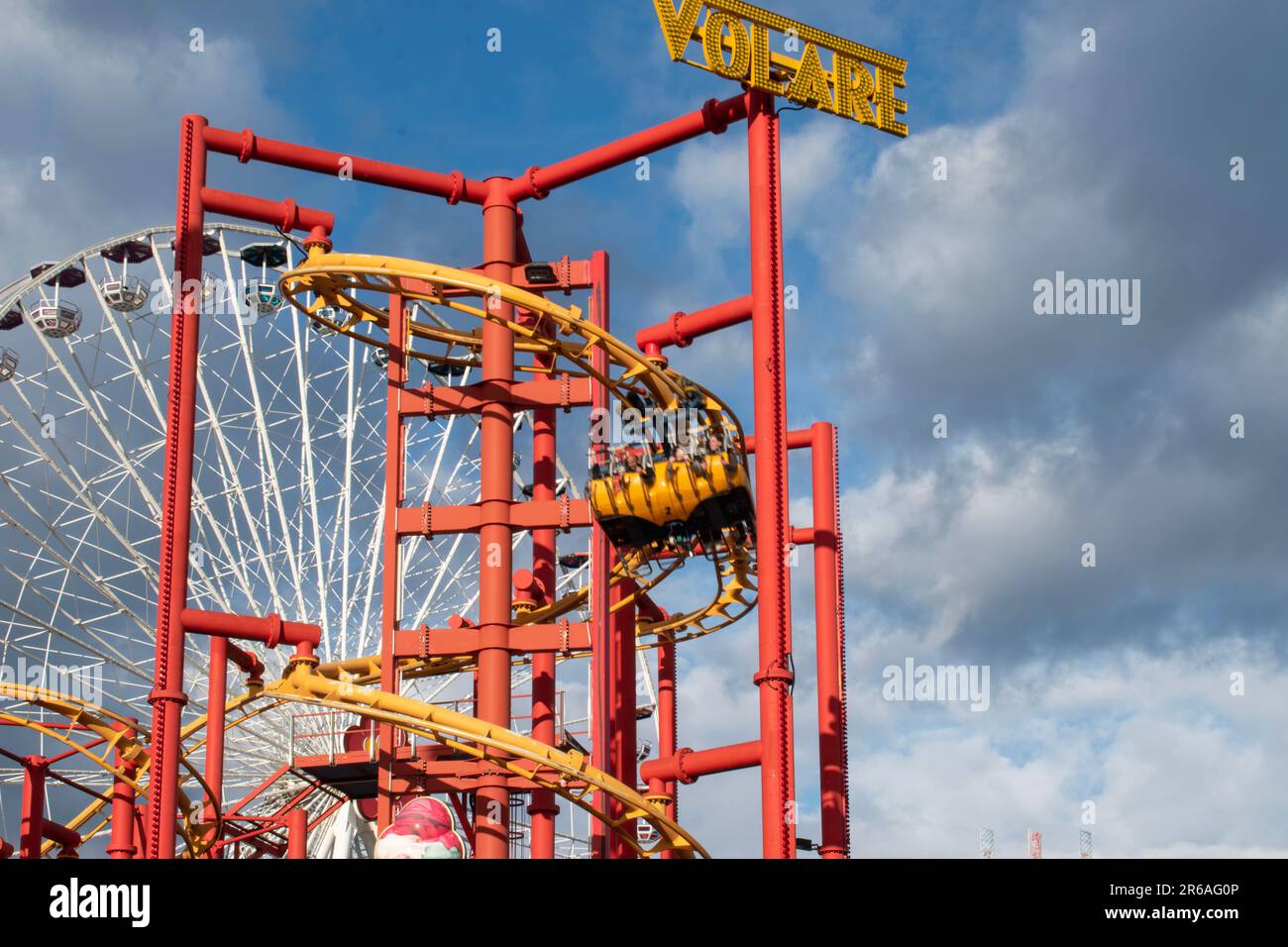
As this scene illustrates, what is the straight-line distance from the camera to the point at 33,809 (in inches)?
1297

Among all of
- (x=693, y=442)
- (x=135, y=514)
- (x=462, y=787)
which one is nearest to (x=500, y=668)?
(x=462, y=787)

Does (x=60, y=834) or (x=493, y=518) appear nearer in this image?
(x=493, y=518)

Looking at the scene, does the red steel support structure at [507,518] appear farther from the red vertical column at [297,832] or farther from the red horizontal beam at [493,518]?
the red vertical column at [297,832]

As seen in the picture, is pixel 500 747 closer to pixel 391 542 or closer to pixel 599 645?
pixel 599 645

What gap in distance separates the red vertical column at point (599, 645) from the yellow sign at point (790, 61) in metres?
5.12

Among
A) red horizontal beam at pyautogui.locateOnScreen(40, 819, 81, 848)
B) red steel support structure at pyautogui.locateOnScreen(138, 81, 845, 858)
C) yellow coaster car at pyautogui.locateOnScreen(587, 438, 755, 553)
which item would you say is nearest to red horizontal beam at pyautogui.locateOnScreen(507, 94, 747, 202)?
red steel support structure at pyautogui.locateOnScreen(138, 81, 845, 858)

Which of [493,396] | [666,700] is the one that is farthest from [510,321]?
[666,700]

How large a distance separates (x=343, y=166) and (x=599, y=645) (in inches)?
347

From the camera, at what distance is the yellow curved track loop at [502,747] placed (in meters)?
25.6

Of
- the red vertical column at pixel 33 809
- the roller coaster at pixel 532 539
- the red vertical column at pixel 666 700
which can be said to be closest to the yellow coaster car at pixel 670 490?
the roller coaster at pixel 532 539
